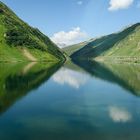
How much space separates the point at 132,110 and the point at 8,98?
29636 millimetres

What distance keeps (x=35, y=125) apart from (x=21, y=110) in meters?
13.8

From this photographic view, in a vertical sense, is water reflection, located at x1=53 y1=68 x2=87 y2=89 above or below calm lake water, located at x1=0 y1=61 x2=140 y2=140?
below

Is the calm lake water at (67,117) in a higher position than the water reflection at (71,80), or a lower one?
higher

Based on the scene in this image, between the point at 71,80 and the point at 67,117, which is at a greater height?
the point at 67,117

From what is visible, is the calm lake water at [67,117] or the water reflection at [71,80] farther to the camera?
the water reflection at [71,80]

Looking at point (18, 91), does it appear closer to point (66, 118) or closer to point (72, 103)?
point (72, 103)

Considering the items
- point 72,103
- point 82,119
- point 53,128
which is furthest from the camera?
point 72,103

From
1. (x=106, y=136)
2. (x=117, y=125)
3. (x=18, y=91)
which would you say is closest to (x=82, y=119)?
(x=117, y=125)

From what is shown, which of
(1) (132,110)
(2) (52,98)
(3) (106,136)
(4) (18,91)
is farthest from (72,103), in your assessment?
(3) (106,136)

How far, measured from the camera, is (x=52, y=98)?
8444 cm

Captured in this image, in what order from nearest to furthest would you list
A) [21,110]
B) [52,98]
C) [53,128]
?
1. [53,128]
2. [21,110]
3. [52,98]

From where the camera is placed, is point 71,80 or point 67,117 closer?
point 67,117

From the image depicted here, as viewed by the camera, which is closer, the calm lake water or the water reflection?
the calm lake water

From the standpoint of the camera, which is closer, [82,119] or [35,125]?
[35,125]
